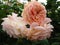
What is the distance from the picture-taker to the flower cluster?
62 cm

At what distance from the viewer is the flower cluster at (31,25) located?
2.04 feet

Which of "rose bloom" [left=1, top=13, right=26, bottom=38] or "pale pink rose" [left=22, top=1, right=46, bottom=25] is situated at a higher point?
"pale pink rose" [left=22, top=1, right=46, bottom=25]

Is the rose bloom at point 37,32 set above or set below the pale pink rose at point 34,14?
below

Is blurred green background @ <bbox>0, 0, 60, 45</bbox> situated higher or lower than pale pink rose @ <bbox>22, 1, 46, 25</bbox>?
lower

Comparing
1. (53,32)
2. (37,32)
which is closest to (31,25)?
(37,32)

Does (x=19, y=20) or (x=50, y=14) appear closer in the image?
(x=19, y=20)

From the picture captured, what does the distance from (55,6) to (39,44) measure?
35cm

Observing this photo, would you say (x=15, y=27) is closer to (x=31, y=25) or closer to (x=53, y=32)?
(x=31, y=25)

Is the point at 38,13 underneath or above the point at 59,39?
above

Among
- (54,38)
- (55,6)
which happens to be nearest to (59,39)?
(54,38)

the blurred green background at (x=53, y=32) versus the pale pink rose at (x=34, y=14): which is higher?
the pale pink rose at (x=34, y=14)

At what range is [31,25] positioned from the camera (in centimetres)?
62

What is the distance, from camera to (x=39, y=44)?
2.12ft

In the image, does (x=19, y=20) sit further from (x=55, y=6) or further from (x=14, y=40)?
(x=55, y=6)
